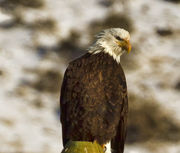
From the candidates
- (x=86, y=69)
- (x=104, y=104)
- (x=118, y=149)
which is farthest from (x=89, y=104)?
(x=118, y=149)

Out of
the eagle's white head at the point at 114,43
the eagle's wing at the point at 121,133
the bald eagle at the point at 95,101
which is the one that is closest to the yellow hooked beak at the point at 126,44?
the eagle's white head at the point at 114,43

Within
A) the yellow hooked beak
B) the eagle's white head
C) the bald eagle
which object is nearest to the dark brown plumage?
the bald eagle

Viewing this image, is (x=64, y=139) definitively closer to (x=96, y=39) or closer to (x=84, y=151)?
(x=96, y=39)

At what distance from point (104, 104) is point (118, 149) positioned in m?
0.90

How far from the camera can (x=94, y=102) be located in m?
5.68

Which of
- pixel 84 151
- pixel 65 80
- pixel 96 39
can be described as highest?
pixel 96 39

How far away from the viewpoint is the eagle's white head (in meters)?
6.68

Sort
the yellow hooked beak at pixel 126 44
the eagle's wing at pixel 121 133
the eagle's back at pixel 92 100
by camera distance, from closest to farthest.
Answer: the eagle's back at pixel 92 100 < the eagle's wing at pixel 121 133 < the yellow hooked beak at pixel 126 44

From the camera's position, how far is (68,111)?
583 cm

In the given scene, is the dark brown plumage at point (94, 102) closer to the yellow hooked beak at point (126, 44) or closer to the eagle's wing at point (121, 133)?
the eagle's wing at point (121, 133)

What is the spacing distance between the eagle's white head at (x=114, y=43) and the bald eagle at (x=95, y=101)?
208 millimetres

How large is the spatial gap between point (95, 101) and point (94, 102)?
0.10 ft

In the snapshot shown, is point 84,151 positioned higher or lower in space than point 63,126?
lower

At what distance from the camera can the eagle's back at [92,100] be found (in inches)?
223
